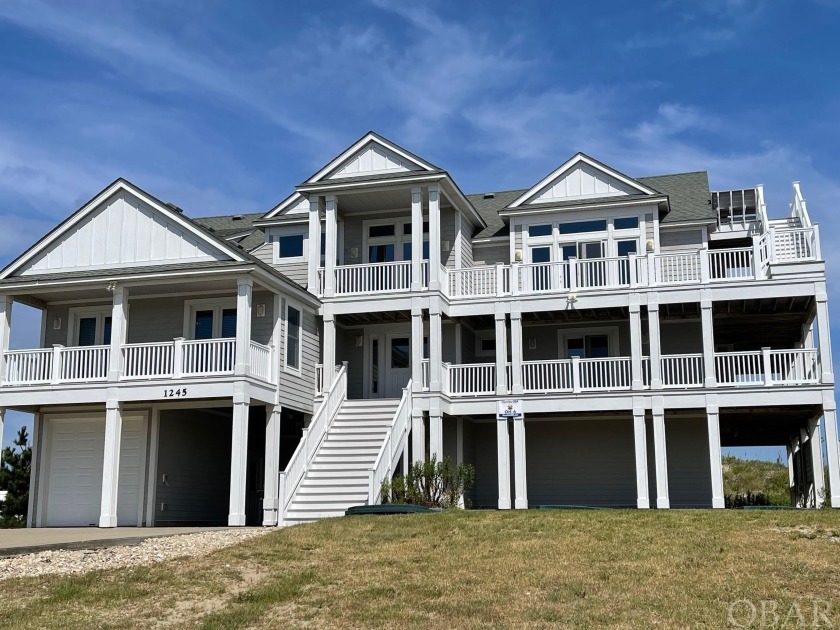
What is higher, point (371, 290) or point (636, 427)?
point (371, 290)

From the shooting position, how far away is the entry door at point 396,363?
28547 millimetres

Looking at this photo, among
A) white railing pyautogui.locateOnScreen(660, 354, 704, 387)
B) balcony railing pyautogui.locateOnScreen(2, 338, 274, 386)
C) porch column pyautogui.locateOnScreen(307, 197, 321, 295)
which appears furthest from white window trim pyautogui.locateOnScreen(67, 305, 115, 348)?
white railing pyautogui.locateOnScreen(660, 354, 704, 387)

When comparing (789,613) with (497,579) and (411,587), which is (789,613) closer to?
(497,579)

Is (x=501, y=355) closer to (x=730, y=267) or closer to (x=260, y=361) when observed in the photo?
(x=730, y=267)

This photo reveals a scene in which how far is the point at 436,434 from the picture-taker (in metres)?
25.3

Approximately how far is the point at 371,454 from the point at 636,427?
6891 millimetres

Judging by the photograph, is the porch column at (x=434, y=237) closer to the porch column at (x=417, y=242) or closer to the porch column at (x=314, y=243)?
the porch column at (x=417, y=242)

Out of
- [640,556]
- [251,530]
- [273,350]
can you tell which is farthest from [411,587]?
[273,350]

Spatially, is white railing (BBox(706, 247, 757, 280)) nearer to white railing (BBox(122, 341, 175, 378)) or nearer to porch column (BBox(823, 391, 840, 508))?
porch column (BBox(823, 391, 840, 508))

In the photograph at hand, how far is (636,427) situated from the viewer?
25078 millimetres

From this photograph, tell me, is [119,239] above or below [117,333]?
above

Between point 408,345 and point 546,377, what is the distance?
4529mm

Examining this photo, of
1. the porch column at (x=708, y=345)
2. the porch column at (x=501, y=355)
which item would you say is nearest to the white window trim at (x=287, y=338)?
the porch column at (x=501, y=355)

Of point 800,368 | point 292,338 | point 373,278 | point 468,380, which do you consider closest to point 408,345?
point 468,380
